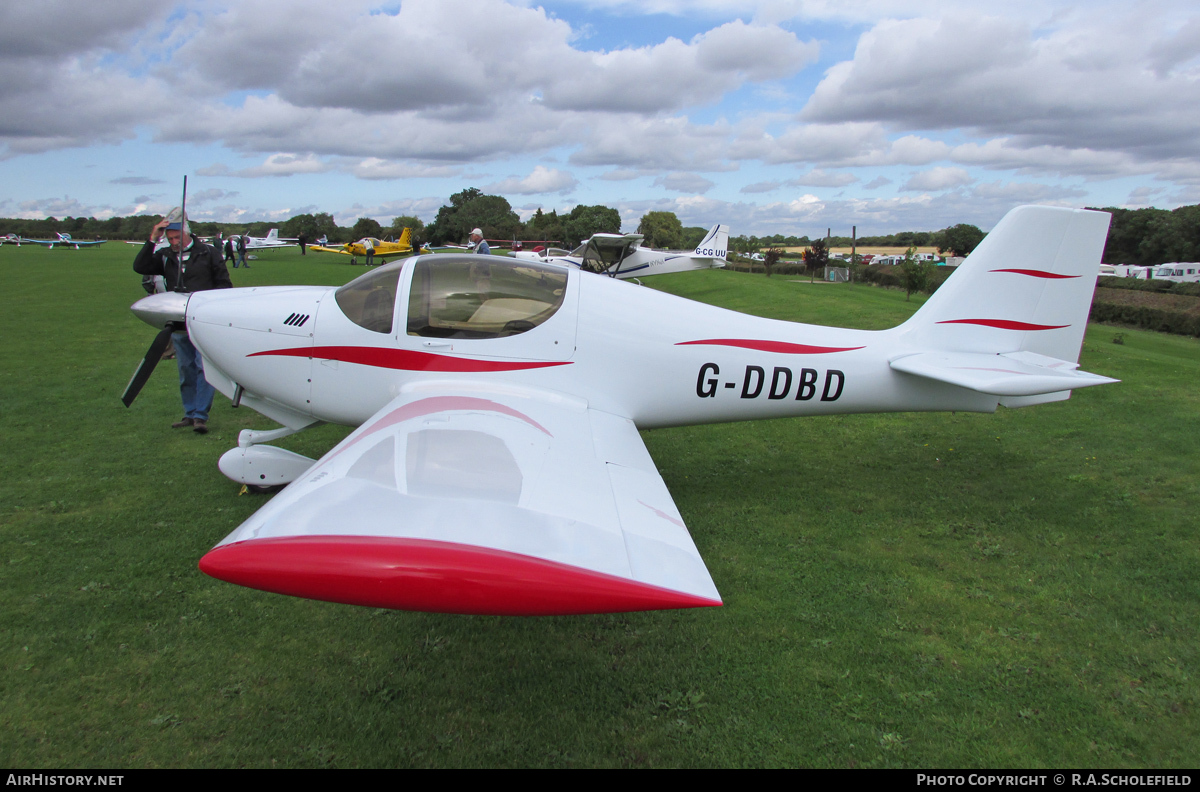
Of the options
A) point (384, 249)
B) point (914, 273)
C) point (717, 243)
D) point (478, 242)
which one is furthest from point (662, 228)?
point (478, 242)

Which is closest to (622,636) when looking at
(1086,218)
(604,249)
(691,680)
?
(691,680)

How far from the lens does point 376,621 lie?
12.2 feet

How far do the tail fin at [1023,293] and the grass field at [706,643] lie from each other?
134cm

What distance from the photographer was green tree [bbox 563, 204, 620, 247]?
74.8m

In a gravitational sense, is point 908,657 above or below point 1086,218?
below

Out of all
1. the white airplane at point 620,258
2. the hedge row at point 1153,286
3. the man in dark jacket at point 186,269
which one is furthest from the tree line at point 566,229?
the man in dark jacket at point 186,269

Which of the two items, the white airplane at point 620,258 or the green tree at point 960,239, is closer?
the white airplane at point 620,258

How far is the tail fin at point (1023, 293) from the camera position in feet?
17.3

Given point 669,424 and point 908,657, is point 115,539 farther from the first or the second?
point 908,657

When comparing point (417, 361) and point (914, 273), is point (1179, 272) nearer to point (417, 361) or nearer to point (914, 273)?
point (914, 273)

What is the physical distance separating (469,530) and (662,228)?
9945cm

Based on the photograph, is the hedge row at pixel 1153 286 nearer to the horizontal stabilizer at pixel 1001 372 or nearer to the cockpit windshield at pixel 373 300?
A: the horizontal stabilizer at pixel 1001 372

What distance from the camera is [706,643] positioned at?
3523mm
